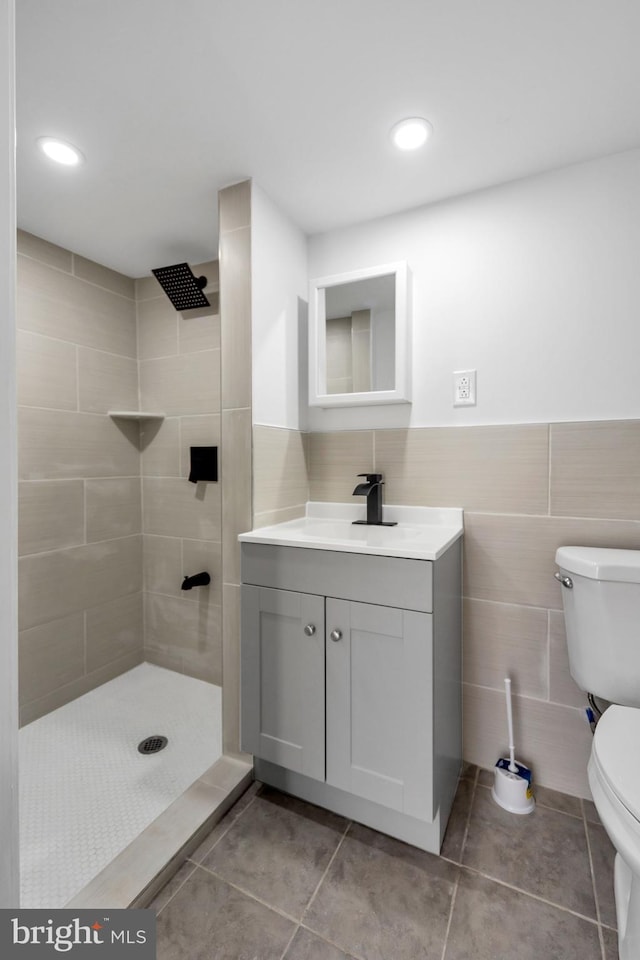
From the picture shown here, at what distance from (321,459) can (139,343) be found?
4.13ft

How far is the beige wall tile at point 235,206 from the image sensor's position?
59.0 inches

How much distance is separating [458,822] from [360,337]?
1.66 m

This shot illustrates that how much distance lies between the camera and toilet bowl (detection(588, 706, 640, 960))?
0.82m

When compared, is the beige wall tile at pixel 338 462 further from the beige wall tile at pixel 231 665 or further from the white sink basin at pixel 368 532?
the beige wall tile at pixel 231 665

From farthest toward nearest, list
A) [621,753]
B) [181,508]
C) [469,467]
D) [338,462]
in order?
A: [181,508] → [338,462] → [469,467] → [621,753]

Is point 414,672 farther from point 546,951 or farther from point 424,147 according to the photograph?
point 424,147

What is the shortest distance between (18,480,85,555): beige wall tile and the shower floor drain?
91cm

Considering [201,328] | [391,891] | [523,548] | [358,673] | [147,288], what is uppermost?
[147,288]

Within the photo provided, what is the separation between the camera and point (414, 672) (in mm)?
1185

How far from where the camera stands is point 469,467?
157 centimetres

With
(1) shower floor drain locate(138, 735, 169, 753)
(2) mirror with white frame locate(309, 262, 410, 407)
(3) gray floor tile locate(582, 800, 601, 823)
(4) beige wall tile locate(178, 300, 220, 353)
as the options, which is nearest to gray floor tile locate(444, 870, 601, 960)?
(3) gray floor tile locate(582, 800, 601, 823)

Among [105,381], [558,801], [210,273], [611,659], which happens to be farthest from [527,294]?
[105,381]

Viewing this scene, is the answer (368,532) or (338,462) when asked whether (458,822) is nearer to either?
(368,532)

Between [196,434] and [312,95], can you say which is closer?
[312,95]
